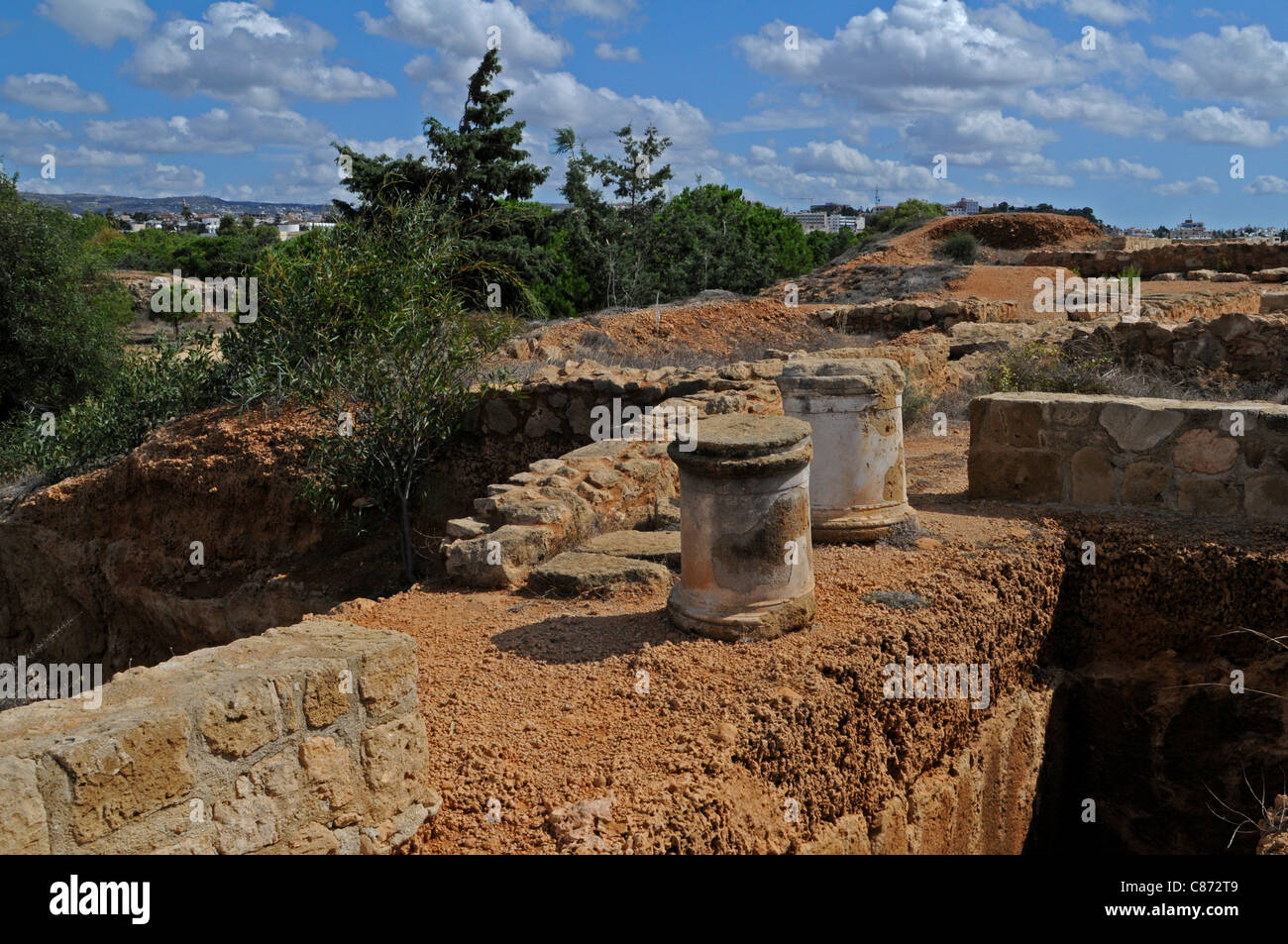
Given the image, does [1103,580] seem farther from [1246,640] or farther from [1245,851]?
[1245,851]

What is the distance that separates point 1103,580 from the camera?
5.69 meters

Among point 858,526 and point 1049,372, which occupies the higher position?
point 1049,372

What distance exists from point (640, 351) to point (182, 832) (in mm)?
12138

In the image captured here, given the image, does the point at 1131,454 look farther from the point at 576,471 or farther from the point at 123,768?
the point at 123,768

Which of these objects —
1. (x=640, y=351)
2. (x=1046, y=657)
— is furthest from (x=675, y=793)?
(x=640, y=351)

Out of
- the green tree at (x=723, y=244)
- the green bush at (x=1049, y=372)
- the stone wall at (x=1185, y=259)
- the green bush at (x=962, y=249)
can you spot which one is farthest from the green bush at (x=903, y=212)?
the green bush at (x=1049, y=372)

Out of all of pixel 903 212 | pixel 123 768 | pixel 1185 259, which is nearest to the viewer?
pixel 123 768

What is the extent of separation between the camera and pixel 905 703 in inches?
175
